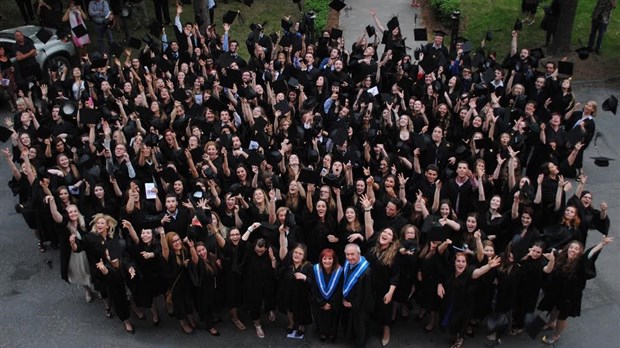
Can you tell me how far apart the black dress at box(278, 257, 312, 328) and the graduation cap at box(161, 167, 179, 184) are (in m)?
2.19

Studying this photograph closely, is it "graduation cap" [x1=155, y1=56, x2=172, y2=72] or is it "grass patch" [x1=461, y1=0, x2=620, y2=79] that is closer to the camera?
"graduation cap" [x1=155, y1=56, x2=172, y2=72]

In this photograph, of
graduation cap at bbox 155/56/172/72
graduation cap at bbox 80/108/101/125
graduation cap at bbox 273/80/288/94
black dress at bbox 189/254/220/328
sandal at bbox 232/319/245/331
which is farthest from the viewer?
graduation cap at bbox 155/56/172/72

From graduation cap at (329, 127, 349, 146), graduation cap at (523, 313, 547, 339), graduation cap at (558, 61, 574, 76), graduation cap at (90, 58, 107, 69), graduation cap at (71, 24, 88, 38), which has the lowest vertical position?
graduation cap at (523, 313, 547, 339)

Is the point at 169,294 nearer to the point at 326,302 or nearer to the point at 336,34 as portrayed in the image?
the point at 326,302

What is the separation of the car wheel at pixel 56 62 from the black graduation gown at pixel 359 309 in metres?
9.36

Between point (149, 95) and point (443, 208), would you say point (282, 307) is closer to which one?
point (443, 208)

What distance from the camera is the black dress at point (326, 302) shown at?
6.58m

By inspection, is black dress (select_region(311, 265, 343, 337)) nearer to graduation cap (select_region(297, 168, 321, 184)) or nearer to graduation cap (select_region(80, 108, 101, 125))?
graduation cap (select_region(297, 168, 321, 184))

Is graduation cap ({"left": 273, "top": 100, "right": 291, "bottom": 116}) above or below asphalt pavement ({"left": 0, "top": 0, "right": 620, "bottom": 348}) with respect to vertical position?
above

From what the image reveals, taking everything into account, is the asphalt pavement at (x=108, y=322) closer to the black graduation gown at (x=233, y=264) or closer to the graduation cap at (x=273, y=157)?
the black graduation gown at (x=233, y=264)

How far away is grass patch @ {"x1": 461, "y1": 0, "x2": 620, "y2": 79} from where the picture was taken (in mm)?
14836

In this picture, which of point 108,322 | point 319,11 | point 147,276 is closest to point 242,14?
point 319,11

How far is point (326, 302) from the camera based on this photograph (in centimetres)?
670

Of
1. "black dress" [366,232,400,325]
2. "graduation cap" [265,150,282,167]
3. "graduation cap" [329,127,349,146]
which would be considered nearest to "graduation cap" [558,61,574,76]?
"graduation cap" [329,127,349,146]
